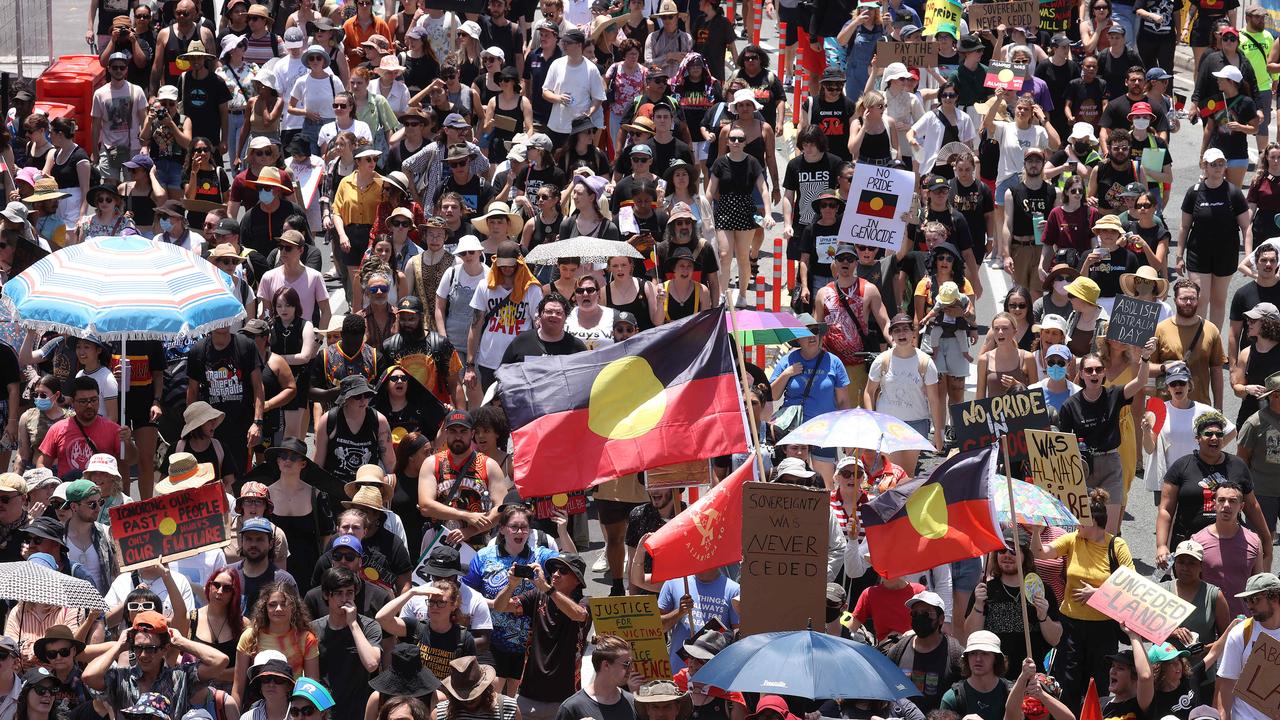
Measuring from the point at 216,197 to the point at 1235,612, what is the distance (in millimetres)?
10539

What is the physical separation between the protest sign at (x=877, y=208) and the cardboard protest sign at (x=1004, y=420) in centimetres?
391

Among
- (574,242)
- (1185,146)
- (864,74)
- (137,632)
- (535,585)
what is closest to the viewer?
(137,632)

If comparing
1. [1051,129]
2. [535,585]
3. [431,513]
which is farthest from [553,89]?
[535,585]

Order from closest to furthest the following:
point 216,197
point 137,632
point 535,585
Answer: point 137,632, point 535,585, point 216,197

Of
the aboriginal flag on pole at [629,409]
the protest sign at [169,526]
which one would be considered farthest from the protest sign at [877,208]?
the protest sign at [169,526]

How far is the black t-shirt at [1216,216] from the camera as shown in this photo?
1977 centimetres

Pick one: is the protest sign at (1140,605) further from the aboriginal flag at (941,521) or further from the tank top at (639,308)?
the tank top at (639,308)

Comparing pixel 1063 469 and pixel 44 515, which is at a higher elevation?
pixel 1063 469

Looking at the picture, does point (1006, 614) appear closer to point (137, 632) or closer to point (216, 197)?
point (137, 632)

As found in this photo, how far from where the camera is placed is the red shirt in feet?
43.6

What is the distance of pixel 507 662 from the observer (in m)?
13.0

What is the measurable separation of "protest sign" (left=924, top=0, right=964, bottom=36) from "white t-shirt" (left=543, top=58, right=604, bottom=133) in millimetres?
4496

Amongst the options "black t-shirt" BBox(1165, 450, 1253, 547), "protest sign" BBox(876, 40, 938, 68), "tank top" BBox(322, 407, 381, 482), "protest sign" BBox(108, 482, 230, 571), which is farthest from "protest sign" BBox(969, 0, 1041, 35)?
"protest sign" BBox(108, 482, 230, 571)

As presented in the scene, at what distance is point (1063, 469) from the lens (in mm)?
14086
